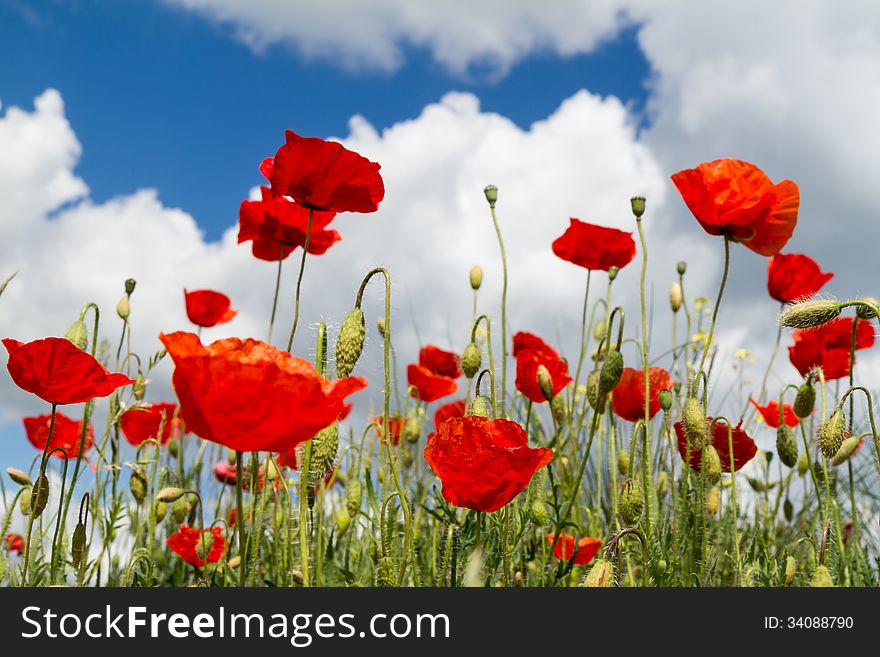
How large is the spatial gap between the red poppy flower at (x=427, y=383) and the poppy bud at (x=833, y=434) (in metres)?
1.80

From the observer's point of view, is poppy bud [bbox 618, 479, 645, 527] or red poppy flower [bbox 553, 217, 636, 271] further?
red poppy flower [bbox 553, 217, 636, 271]

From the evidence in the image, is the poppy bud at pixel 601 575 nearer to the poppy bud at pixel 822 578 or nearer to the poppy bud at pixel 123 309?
the poppy bud at pixel 822 578

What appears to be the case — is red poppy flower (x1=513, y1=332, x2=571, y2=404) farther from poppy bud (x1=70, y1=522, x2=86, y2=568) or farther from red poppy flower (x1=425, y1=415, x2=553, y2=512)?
poppy bud (x1=70, y1=522, x2=86, y2=568)

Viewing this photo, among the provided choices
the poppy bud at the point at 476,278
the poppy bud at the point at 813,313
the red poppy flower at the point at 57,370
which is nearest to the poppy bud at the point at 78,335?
the red poppy flower at the point at 57,370

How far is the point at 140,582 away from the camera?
291 cm

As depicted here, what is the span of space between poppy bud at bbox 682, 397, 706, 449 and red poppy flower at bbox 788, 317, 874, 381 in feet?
4.86

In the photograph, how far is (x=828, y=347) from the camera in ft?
12.1

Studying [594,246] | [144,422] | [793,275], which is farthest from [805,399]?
[144,422]

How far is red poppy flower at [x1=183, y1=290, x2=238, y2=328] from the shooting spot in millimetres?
4168

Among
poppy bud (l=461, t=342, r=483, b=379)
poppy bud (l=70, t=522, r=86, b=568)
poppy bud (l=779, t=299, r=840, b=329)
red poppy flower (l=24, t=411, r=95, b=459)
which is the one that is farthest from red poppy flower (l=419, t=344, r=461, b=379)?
poppy bud (l=779, t=299, r=840, b=329)
